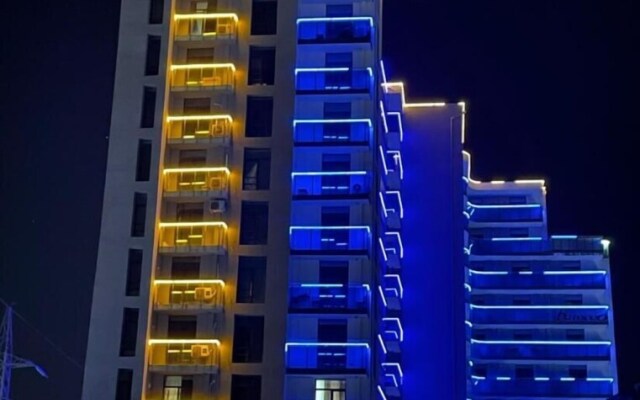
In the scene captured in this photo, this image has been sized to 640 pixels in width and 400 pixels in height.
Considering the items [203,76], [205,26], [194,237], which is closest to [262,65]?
[203,76]

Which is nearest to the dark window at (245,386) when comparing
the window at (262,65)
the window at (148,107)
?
the window at (148,107)

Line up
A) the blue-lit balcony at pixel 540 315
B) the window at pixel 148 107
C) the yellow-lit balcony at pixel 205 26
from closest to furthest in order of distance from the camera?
the window at pixel 148 107 → the yellow-lit balcony at pixel 205 26 → the blue-lit balcony at pixel 540 315

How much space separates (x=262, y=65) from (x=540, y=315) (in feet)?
122

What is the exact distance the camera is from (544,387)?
78.8 meters

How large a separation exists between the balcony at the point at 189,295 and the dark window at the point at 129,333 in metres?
1.10

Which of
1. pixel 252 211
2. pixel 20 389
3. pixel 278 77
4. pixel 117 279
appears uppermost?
pixel 278 77

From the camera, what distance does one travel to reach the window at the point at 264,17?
5575 cm

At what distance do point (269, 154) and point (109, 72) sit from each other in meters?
9.22

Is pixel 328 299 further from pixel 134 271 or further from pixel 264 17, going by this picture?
pixel 264 17

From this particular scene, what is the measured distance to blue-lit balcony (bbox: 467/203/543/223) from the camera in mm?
87875

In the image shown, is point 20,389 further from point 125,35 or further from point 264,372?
point 125,35

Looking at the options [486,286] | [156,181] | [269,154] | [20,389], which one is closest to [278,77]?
[269,154]

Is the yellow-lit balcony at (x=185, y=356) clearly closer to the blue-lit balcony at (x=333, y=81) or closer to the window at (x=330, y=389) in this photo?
the window at (x=330, y=389)

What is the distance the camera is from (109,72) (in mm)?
55406
